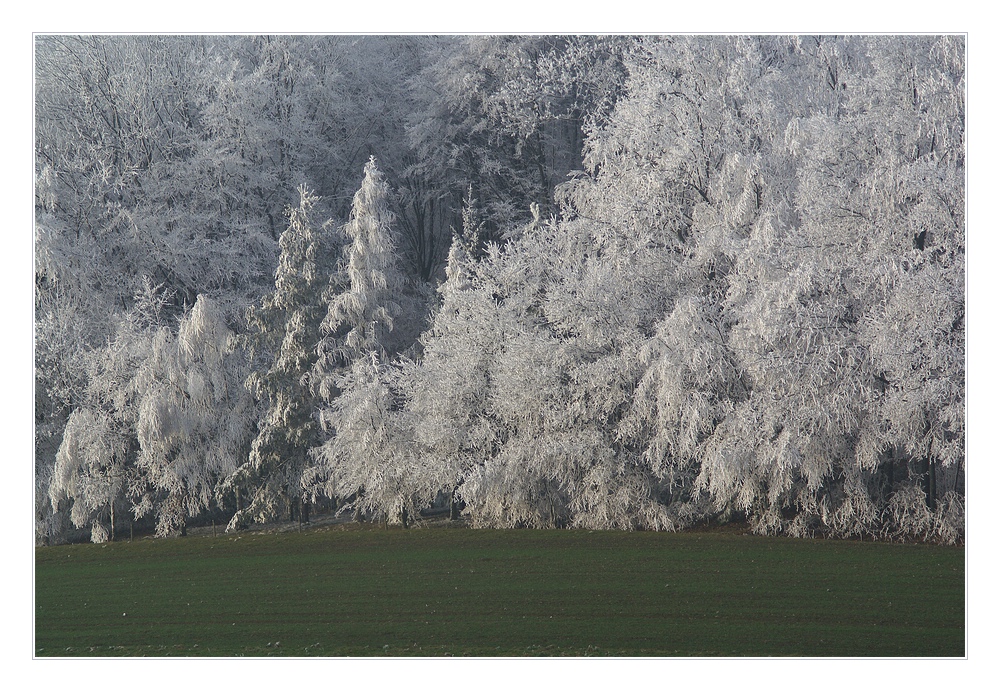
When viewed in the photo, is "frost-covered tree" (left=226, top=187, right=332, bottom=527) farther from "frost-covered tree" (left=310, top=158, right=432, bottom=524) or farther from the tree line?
"frost-covered tree" (left=310, top=158, right=432, bottom=524)

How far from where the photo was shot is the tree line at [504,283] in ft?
32.2

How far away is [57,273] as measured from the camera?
39.9ft

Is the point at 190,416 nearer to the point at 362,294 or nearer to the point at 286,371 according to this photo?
the point at 286,371

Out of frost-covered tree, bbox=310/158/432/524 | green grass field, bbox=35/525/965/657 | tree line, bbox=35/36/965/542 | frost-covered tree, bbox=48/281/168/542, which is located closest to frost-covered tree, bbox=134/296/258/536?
tree line, bbox=35/36/965/542

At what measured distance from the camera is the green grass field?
7332 millimetres

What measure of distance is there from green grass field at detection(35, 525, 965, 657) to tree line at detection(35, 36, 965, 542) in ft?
3.19

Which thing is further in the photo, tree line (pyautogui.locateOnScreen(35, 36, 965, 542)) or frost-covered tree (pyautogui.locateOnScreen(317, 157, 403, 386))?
frost-covered tree (pyautogui.locateOnScreen(317, 157, 403, 386))

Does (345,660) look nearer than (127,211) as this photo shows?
Yes

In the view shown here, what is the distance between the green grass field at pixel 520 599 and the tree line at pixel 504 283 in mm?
972

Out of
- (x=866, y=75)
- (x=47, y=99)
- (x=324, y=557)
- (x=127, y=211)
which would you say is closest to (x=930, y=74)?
(x=866, y=75)

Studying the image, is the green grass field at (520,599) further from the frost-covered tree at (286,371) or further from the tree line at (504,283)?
the frost-covered tree at (286,371)

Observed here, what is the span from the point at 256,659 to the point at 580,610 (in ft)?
8.39

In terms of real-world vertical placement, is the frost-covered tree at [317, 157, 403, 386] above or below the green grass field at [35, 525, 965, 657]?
above
